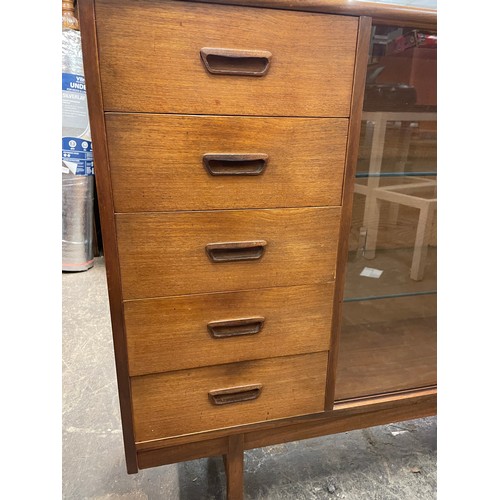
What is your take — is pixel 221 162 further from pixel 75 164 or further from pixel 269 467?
pixel 75 164

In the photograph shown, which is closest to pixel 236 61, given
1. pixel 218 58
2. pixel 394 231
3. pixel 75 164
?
pixel 218 58

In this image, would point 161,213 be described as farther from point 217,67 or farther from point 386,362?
point 386,362

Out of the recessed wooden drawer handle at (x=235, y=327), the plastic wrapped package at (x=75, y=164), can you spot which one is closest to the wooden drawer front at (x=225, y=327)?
the recessed wooden drawer handle at (x=235, y=327)

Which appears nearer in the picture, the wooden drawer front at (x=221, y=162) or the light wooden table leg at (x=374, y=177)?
the wooden drawer front at (x=221, y=162)

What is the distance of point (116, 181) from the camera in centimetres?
61

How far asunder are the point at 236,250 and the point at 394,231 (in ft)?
1.97

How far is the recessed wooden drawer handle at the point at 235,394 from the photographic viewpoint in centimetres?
76

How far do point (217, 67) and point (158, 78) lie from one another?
0.09m

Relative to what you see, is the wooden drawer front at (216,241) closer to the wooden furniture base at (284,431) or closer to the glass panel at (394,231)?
the glass panel at (394,231)

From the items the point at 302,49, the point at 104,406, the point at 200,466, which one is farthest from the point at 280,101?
the point at 104,406

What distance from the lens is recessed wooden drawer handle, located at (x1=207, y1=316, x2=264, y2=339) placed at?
0.72m

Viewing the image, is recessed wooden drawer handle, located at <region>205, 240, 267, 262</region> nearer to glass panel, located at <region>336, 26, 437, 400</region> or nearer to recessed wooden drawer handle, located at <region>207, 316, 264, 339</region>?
recessed wooden drawer handle, located at <region>207, 316, 264, 339</region>

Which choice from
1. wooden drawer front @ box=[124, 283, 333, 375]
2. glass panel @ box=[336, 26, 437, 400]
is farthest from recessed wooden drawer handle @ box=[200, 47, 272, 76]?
wooden drawer front @ box=[124, 283, 333, 375]

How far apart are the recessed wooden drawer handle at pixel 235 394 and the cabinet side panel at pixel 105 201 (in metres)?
0.16
